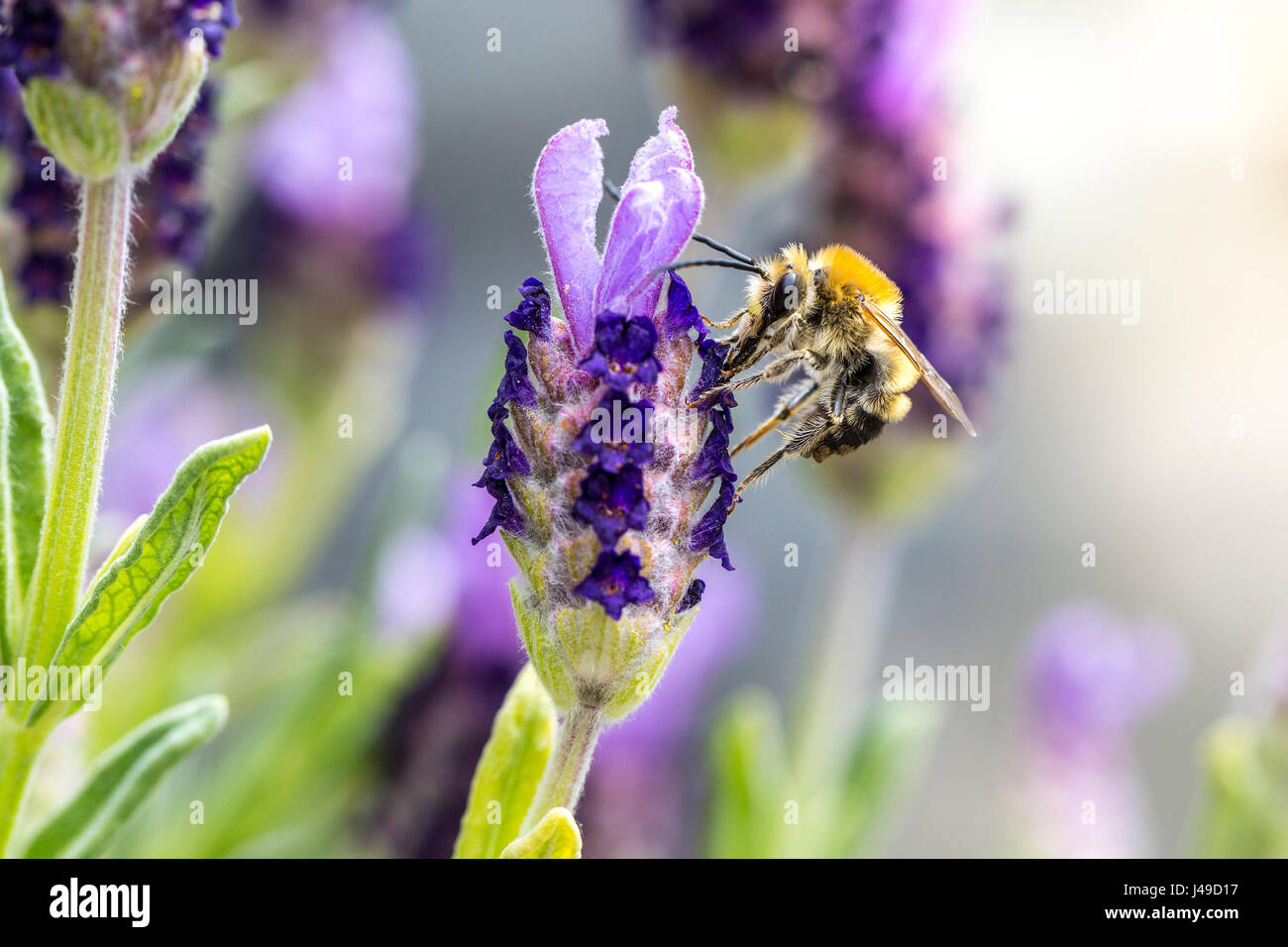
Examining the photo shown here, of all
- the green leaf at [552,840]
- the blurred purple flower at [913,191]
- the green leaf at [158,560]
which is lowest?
the green leaf at [552,840]

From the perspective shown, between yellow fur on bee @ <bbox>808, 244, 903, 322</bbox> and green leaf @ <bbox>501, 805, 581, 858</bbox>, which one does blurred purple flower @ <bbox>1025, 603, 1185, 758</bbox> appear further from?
green leaf @ <bbox>501, 805, 581, 858</bbox>

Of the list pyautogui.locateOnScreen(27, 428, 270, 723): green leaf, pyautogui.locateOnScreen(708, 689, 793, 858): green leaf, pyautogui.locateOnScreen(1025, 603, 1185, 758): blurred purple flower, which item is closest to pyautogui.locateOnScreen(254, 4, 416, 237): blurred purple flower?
pyautogui.locateOnScreen(708, 689, 793, 858): green leaf

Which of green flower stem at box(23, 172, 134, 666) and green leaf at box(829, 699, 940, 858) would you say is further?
green leaf at box(829, 699, 940, 858)

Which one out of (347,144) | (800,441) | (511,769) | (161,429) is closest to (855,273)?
(800,441)

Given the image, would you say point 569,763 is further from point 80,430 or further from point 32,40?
point 32,40

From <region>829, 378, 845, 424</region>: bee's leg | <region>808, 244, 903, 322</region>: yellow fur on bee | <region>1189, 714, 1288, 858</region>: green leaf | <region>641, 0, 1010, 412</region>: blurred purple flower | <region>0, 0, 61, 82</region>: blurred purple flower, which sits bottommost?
<region>1189, 714, 1288, 858</region>: green leaf

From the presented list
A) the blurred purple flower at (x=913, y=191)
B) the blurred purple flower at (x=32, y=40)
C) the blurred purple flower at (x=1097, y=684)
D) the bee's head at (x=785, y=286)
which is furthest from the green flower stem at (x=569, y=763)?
the blurred purple flower at (x=1097, y=684)

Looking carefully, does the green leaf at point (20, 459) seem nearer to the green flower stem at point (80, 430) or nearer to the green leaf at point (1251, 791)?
the green flower stem at point (80, 430)
